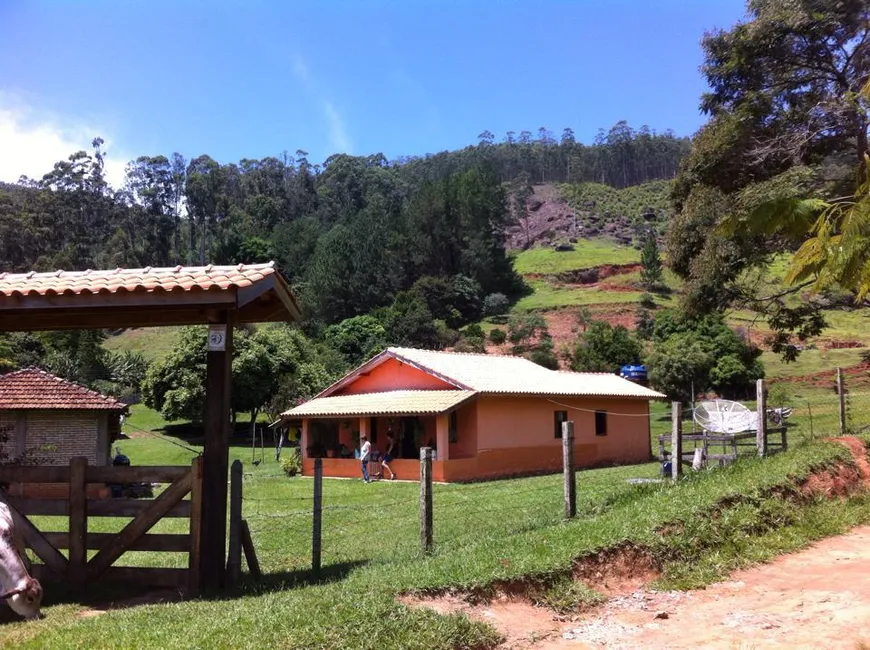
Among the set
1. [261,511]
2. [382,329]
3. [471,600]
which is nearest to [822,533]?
[471,600]

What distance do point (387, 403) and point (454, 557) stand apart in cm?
1887

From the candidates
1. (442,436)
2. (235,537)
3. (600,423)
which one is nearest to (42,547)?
(235,537)

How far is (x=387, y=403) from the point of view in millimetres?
26469

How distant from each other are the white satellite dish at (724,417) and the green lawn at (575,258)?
236ft

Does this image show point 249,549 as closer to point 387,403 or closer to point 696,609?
point 696,609

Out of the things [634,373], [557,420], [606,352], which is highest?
[606,352]

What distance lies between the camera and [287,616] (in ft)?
18.9

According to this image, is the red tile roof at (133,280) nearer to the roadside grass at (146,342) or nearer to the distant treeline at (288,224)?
the roadside grass at (146,342)

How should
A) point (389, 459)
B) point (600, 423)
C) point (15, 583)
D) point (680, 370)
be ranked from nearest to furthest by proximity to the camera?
1. point (15, 583)
2. point (389, 459)
3. point (600, 423)
4. point (680, 370)

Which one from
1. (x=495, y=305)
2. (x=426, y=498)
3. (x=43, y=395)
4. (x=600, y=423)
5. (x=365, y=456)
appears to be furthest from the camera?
(x=495, y=305)

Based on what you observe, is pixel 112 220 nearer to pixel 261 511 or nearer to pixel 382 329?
pixel 382 329

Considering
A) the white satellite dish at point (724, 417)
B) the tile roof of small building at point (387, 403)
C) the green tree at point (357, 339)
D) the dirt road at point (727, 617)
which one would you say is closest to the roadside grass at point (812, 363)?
the green tree at point (357, 339)

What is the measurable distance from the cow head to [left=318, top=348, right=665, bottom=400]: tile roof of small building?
1956 cm

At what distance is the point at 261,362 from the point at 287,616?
3925cm
